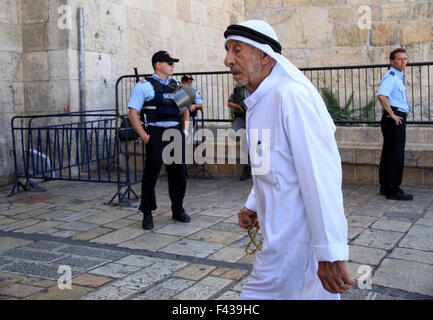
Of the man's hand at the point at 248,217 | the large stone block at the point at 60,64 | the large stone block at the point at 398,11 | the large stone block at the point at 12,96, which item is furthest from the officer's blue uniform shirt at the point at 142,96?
the large stone block at the point at 398,11

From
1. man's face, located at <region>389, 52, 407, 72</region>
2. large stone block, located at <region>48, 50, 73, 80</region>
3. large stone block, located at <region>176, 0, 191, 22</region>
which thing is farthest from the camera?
large stone block, located at <region>176, 0, 191, 22</region>

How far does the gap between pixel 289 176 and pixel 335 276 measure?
45cm

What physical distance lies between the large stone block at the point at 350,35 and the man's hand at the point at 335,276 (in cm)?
1038

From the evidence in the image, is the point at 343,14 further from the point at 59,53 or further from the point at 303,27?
the point at 59,53

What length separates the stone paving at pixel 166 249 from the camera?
431 centimetres

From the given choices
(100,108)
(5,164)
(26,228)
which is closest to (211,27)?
(100,108)

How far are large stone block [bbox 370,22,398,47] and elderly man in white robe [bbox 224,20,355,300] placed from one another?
9.83 metres

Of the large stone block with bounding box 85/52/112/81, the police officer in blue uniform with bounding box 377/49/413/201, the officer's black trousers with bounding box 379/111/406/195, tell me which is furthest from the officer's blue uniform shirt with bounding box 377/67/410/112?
the large stone block with bounding box 85/52/112/81

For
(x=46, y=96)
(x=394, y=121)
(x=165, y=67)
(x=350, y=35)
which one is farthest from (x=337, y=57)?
(x=165, y=67)

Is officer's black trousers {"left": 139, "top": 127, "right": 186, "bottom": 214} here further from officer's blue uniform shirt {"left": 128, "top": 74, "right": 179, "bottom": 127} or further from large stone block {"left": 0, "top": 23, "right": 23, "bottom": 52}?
large stone block {"left": 0, "top": 23, "right": 23, "bottom": 52}

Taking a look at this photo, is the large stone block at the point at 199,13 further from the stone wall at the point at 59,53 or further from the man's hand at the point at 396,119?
the man's hand at the point at 396,119

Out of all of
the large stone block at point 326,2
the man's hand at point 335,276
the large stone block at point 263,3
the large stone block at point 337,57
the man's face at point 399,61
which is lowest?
the man's hand at point 335,276

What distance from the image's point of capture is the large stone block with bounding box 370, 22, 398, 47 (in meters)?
11.4

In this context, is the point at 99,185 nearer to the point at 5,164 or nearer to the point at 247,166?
the point at 5,164
